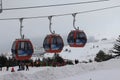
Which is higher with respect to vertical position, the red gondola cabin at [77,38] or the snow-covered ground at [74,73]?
the red gondola cabin at [77,38]

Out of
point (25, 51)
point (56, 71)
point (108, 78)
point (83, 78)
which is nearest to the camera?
point (25, 51)

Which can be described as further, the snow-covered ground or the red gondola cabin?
the snow-covered ground

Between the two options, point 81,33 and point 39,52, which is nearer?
point 81,33

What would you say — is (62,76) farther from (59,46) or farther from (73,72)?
(59,46)

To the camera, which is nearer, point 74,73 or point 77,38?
point 77,38

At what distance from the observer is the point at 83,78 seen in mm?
32500

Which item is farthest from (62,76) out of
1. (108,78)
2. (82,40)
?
(82,40)

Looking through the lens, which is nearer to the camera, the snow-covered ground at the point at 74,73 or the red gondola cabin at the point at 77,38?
Answer: the red gondola cabin at the point at 77,38

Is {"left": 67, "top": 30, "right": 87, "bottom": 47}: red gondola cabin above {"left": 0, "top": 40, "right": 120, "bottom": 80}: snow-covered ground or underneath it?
above

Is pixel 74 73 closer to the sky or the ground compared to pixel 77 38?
closer to the ground

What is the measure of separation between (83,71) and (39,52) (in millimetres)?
156026

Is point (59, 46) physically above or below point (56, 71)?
above

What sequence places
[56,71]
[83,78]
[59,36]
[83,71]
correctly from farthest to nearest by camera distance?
[83,71] < [56,71] < [83,78] < [59,36]

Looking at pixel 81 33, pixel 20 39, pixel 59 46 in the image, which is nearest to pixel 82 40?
pixel 81 33
